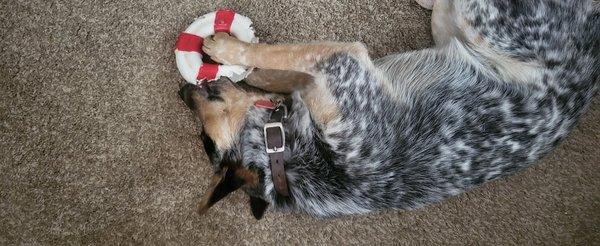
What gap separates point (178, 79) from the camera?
272 centimetres

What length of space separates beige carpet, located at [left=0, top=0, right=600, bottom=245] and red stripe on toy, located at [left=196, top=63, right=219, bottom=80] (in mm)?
231

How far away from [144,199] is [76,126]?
54 cm

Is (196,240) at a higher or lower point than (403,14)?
lower

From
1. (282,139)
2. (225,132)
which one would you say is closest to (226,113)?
(225,132)

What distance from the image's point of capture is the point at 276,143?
219 cm

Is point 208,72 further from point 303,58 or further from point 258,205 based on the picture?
point 258,205

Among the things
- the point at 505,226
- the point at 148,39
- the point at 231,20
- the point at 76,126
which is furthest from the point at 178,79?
the point at 505,226

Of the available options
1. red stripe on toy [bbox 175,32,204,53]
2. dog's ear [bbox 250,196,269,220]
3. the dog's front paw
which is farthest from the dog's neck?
red stripe on toy [bbox 175,32,204,53]

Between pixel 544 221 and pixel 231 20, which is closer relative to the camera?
pixel 231 20

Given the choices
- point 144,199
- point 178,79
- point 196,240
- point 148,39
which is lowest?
point 196,240

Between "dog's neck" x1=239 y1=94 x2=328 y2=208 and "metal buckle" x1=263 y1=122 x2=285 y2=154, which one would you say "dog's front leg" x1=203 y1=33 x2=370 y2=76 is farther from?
"metal buckle" x1=263 y1=122 x2=285 y2=154

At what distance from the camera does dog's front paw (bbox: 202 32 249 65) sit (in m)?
2.47

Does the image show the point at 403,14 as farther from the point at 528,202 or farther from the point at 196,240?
the point at 196,240

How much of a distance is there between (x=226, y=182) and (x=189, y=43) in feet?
2.55
